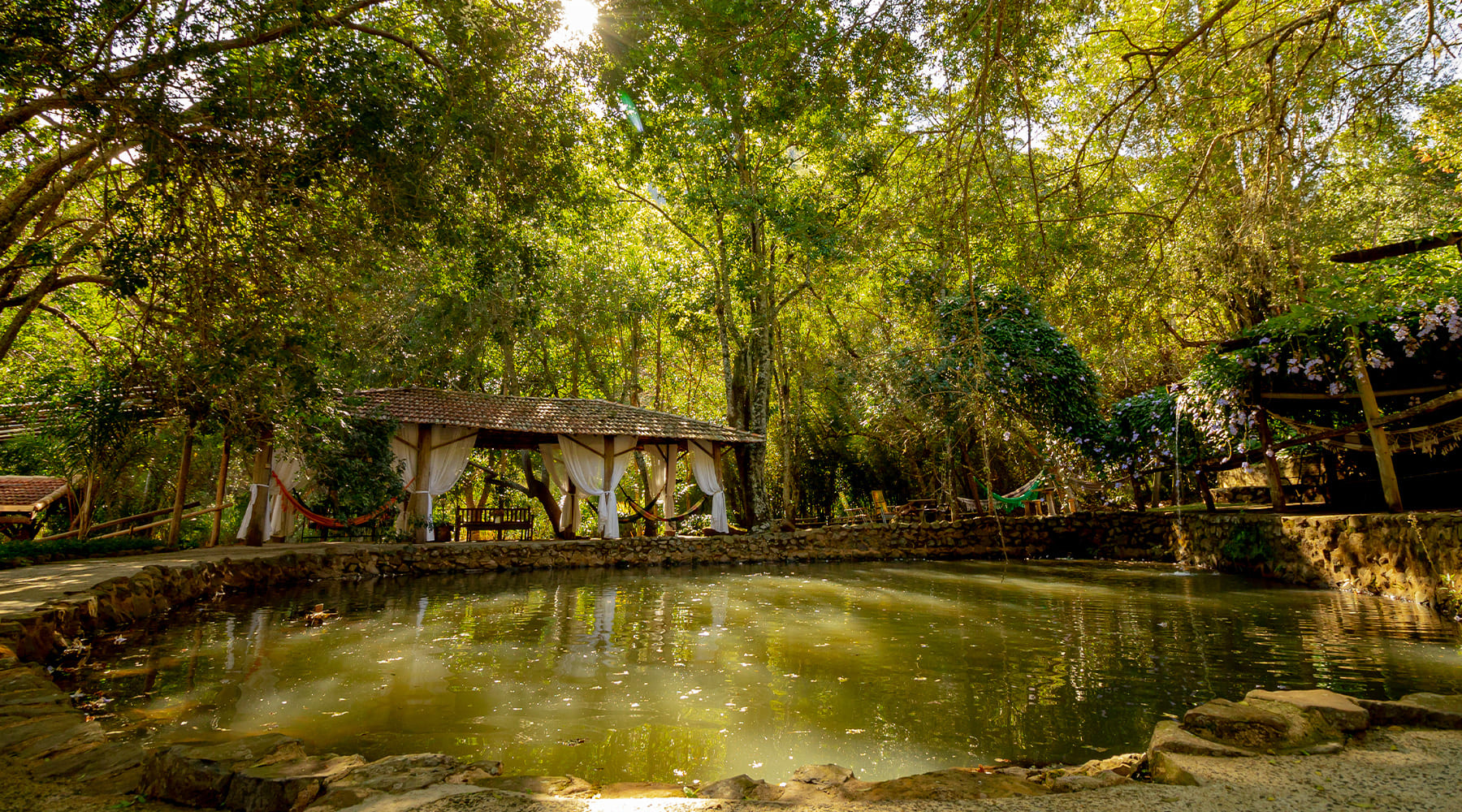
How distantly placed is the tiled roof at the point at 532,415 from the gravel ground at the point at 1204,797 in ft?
26.6

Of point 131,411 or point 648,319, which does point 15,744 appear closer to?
point 131,411

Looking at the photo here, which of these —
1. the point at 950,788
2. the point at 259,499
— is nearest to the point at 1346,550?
the point at 950,788

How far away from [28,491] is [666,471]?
9632 mm

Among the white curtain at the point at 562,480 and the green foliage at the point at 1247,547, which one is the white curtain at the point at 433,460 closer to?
the white curtain at the point at 562,480

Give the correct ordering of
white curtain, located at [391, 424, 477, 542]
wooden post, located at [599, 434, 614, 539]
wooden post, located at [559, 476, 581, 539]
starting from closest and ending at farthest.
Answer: white curtain, located at [391, 424, 477, 542], wooden post, located at [599, 434, 614, 539], wooden post, located at [559, 476, 581, 539]

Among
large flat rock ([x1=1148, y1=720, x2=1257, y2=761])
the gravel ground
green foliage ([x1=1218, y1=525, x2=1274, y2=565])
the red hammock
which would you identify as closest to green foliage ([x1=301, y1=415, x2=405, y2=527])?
the red hammock

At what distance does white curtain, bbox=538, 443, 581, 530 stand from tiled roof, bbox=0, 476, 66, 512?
647 cm

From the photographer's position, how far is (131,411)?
7.37 m

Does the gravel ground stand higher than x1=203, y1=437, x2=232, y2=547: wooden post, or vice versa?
x1=203, y1=437, x2=232, y2=547: wooden post

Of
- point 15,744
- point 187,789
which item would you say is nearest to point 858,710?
point 187,789

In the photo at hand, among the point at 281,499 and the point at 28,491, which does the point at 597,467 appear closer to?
the point at 281,499

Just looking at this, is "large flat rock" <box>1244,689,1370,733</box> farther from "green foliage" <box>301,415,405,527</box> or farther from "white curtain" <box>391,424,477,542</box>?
"white curtain" <box>391,424,477,542</box>

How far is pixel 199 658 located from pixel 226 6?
158 inches

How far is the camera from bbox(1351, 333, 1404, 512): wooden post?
6660mm
